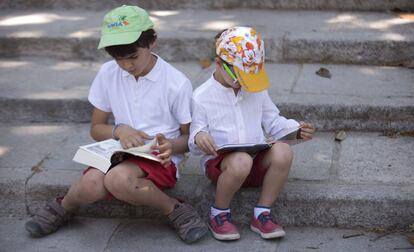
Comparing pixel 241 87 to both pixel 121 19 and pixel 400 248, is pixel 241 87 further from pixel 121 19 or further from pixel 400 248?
pixel 400 248

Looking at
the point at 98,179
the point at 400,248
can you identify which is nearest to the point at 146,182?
the point at 98,179

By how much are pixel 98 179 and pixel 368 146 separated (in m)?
1.62

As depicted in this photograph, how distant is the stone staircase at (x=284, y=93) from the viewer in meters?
3.64

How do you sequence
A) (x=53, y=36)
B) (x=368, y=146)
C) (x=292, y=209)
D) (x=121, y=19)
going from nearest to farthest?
(x=121, y=19), (x=292, y=209), (x=368, y=146), (x=53, y=36)

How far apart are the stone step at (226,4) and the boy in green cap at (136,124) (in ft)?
8.03

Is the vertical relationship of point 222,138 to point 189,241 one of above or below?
above

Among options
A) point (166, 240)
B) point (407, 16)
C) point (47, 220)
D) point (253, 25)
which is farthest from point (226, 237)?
point (407, 16)

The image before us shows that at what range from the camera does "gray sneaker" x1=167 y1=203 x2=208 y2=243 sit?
347cm

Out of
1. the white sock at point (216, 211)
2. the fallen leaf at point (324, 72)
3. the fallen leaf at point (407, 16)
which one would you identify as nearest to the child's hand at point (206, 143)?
the white sock at point (216, 211)

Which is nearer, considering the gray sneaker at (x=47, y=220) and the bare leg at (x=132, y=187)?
the bare leg at (x=132, y=187)

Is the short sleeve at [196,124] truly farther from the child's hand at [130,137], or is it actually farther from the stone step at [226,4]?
the stone step at [226,4]

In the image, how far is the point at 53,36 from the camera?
530cm

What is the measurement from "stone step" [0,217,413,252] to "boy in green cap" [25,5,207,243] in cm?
7

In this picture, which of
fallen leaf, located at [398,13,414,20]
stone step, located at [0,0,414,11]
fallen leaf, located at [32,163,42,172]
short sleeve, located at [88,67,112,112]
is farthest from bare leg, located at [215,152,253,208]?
stone step, located at [0,0,414,11]
